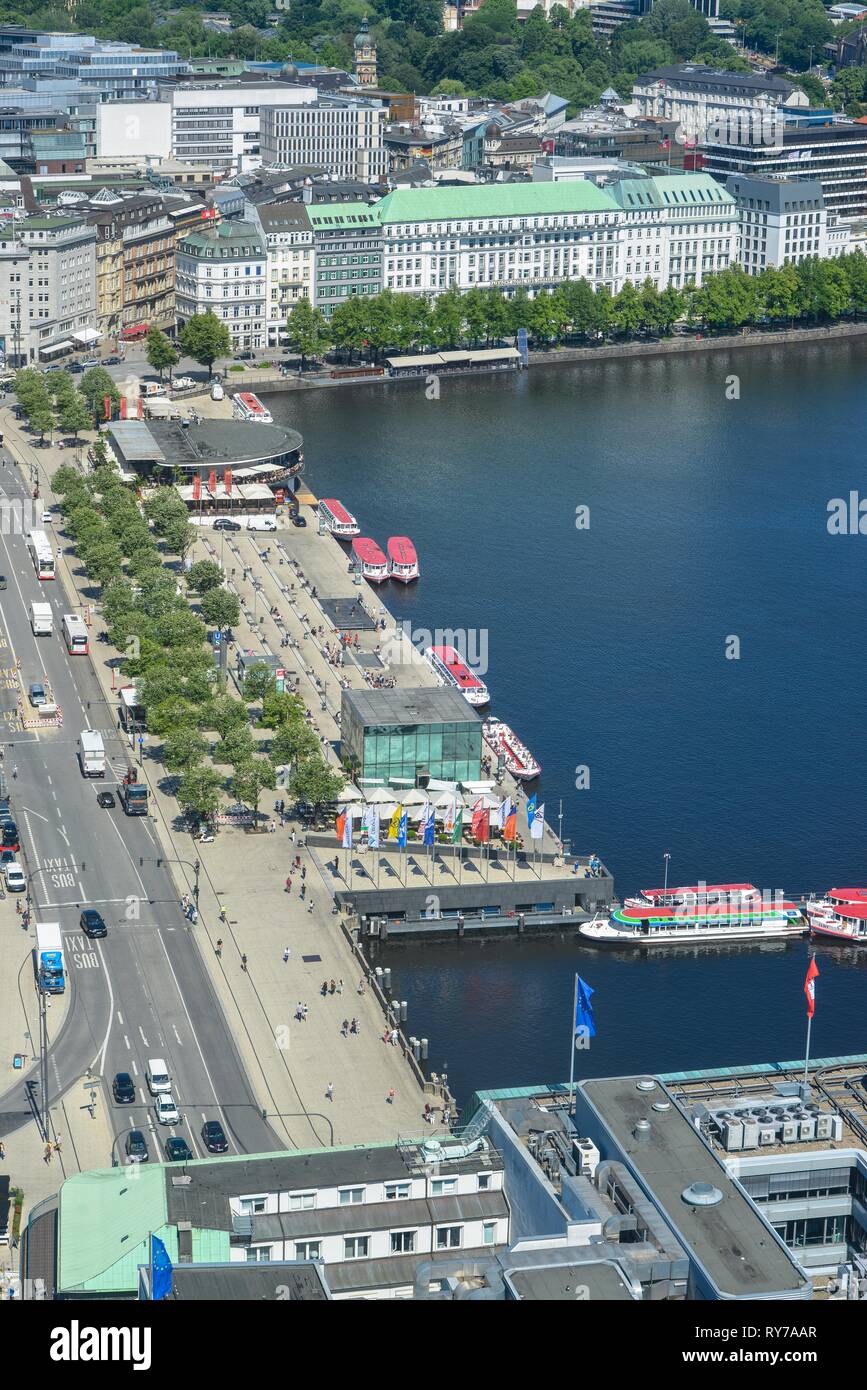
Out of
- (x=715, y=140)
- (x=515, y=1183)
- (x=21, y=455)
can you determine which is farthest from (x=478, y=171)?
(x=515, y=1183)

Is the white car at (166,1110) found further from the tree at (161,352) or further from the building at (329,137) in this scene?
the building at (329,137)

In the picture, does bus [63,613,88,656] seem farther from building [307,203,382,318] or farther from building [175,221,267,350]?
building [307,203,382,318]

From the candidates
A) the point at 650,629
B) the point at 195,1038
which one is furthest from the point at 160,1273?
the point at 650,629

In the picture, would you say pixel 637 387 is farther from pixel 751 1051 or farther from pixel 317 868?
pixel 751 1051

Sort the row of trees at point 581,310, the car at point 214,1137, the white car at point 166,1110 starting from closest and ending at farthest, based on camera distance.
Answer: the car at point 214,1137, the white car at point 166,1110, the row of trees at point 581,310

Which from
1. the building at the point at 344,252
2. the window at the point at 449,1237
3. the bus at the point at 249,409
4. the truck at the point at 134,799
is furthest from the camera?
the building at the point at 344,252

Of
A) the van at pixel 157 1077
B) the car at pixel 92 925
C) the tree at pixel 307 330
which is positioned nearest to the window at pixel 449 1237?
the van at pixel 157 1077

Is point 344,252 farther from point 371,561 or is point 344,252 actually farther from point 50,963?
point 50,963

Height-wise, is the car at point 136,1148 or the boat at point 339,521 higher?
the boat at point 339,521
